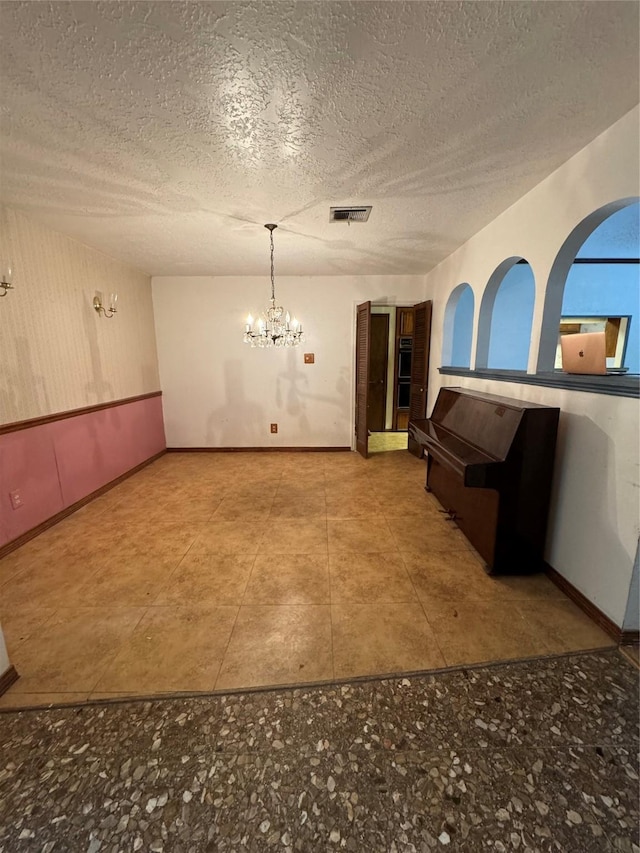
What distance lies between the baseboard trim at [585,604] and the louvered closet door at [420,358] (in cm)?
236

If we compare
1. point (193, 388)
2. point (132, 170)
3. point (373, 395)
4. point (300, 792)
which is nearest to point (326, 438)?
point (373, 395)

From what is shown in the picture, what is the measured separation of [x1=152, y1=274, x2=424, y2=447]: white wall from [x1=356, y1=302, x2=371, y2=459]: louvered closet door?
0.13 m

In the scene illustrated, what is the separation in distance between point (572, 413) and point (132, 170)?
9.42ft

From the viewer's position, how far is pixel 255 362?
4461mm

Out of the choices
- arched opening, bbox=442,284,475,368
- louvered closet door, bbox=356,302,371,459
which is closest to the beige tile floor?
louvered closet door, bbox=356,302,371,459

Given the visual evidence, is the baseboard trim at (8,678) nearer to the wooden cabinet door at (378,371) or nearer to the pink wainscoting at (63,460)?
the pink wainscoting at (63,460)

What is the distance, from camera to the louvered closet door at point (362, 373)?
160 inches

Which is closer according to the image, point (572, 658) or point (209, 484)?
point (572, 658)

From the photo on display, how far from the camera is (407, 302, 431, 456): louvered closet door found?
4113 millimetres

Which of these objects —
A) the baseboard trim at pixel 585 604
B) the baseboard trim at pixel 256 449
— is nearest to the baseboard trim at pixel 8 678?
the baseboard trim at pixel 585 604

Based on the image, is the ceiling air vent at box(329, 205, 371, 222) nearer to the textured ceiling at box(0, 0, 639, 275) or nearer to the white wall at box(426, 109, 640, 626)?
the textured ceiling at box(0, 0, 639, 275)

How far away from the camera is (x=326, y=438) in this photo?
4711 mm

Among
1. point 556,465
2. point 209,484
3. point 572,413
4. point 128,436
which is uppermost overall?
point 572,413

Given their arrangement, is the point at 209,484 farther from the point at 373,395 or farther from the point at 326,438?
the point at 373,395
